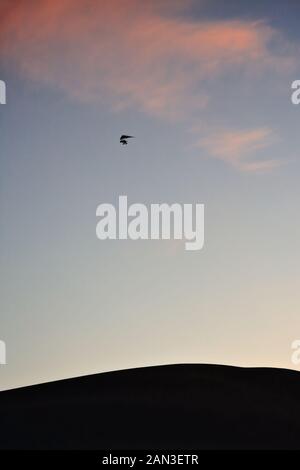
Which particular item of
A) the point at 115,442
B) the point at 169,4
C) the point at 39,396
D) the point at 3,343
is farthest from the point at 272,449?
the point at 169,4

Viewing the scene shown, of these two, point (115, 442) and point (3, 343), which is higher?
point (3, 343)

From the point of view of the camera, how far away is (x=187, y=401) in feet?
14.0

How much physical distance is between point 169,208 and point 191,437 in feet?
4.16

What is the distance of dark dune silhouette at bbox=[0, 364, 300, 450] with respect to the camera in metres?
4.11

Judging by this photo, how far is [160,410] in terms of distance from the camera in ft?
13.8

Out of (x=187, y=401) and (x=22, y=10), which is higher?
(x=22, y=10)

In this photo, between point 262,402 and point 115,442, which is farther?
point 262,402

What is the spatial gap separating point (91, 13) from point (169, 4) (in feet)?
1.47

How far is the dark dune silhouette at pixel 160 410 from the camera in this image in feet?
13.5
